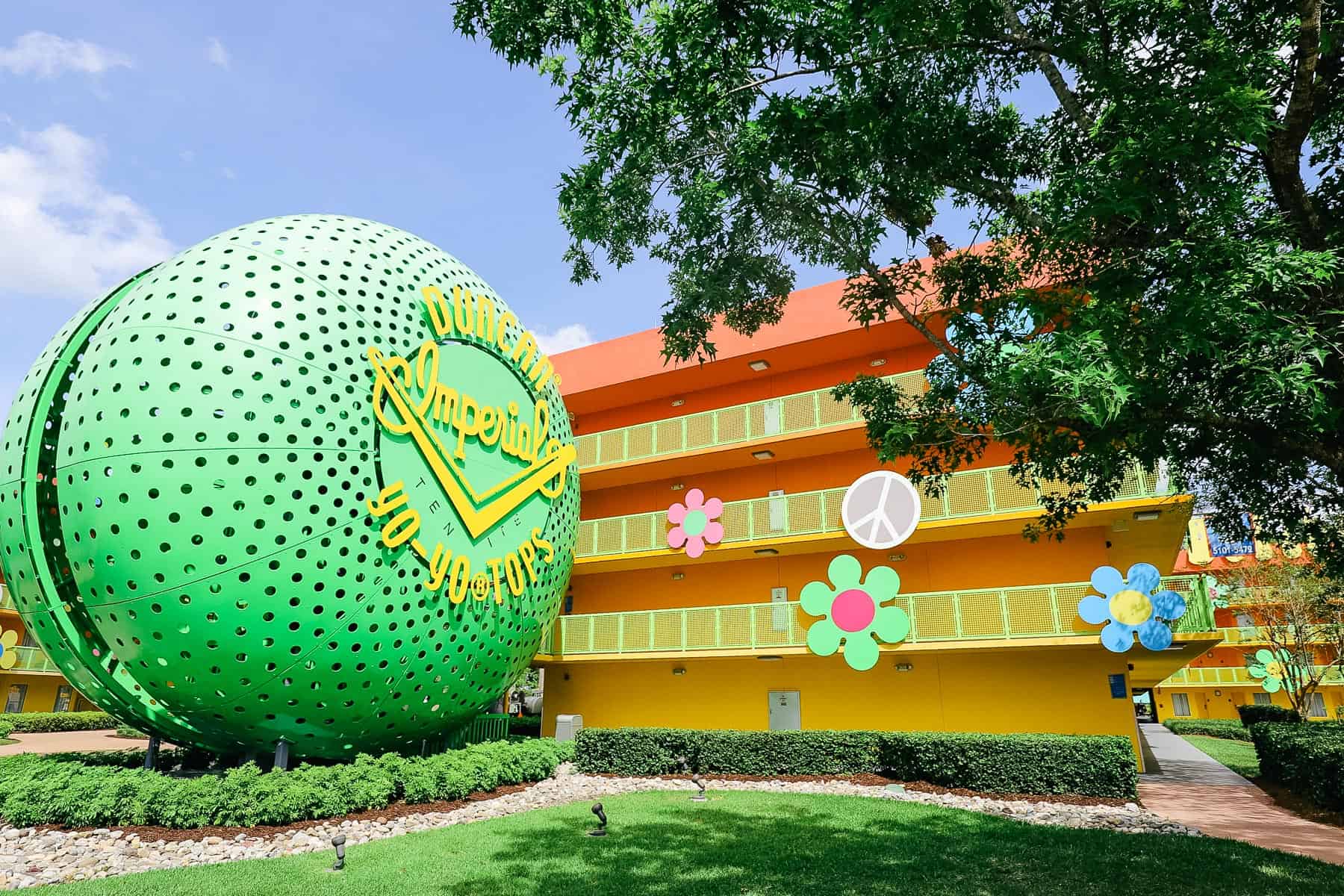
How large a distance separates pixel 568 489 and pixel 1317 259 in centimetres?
Result: 1071

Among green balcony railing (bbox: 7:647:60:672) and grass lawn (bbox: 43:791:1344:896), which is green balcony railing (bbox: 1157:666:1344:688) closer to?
grass lawn (bbox: 43:791:1344:896)

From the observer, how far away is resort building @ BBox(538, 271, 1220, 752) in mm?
15016

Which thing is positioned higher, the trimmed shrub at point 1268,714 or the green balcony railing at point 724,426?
the green balcony railing at point 724,426

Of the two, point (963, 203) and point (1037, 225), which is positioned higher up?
point (963, 203)

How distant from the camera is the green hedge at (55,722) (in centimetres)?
2639

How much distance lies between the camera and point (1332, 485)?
9930 mm

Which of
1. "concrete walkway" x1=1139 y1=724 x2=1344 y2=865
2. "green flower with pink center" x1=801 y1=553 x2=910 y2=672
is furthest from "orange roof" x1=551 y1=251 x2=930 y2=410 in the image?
"concrete walkway" x1=1139 y1=724 x2=1344 y2=865

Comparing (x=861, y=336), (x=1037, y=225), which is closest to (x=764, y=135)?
(x=1037, y=225)

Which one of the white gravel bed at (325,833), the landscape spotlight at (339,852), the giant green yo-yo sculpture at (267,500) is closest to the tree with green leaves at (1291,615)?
the white gravel bed at (325,833)

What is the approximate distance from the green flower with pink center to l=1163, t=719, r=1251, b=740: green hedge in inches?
956

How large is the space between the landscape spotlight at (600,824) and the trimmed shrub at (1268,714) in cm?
2242

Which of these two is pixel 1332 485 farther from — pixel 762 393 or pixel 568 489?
pixel 762 393

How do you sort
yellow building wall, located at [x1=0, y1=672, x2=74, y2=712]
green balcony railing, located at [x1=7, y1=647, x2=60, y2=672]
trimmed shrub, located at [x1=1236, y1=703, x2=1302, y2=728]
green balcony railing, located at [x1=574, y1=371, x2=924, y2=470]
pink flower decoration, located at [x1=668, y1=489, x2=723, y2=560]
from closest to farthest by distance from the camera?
green balcony railing, located at [x1=574, y1=371, x2=924, y2=470] → pink flower decoration, located at [x1=668, y1=489, x2=723, y2=560] → trimmed shrub, located at [x1=1236, y1=703, x2=1302, y2=728] → green balcony railing, located at [x1=7, y1=647, x2=60, y2=672] → yellow building wall, located at [x1=0, y1=672, x2=74, y2=712]

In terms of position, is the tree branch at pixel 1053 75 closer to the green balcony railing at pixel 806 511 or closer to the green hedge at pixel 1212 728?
the green balcony railing at pixel 806 511
